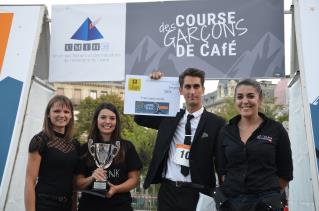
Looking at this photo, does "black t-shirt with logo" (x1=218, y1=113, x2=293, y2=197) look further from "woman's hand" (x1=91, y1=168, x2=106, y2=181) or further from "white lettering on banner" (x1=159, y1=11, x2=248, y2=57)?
"white lettering on banner" (x1=159, y1=11, x2=248, y2=57)

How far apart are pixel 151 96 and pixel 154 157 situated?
0.86 meters

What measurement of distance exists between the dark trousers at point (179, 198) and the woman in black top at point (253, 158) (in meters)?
0.48

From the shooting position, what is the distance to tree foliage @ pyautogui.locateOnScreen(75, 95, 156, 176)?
26.5 meters

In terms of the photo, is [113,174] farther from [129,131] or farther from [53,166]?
[129,131]

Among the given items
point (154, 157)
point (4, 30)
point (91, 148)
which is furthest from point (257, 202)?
point (4, 30)

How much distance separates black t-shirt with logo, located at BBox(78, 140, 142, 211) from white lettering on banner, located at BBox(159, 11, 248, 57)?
1.89 metres

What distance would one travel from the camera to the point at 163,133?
13.5 feet

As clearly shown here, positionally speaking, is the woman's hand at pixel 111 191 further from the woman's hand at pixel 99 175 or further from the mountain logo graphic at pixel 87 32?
the mountain logo graphic at pixel 87 32

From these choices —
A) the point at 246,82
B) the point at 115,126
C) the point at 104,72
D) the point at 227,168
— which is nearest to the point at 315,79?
the point at 246,82

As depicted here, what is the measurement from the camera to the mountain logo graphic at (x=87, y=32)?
5.60 m

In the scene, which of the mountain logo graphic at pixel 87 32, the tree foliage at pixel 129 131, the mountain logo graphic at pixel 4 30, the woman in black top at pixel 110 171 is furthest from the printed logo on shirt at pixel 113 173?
the tree foliage at pixel 129 131

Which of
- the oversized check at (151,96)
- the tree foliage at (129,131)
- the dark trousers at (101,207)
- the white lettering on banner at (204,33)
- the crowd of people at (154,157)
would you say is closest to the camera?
the crowd of people at (154,157)

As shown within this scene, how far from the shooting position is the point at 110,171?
3.88 m

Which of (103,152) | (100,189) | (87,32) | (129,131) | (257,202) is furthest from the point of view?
(129,131)
